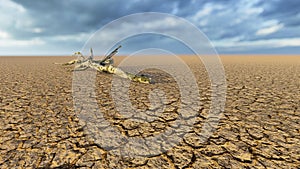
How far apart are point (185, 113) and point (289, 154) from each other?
63.7 inches

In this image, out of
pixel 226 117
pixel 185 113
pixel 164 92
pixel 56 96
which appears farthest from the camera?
pixel 164 92

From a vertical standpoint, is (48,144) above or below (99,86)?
below

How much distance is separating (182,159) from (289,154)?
4.06 feet

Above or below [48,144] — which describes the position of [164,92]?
above

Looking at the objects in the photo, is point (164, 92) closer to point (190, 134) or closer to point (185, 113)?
point (185, 113)

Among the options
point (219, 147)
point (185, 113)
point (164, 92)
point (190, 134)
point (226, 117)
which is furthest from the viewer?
point (164, 92)

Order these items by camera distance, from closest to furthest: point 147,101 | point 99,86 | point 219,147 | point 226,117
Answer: point 219,147 < point 226,117 < point 147,101 < point 99,86

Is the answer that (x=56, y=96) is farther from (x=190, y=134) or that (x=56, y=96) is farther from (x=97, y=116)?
(x=190, y=134)

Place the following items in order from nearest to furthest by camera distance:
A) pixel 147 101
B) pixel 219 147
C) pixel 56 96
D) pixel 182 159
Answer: pixel 182 159 → pixel 219 147 → pixel 147 101 → pixel 56 96

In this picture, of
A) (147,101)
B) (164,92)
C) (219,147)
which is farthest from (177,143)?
(164,92)

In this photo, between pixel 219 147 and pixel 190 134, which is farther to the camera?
pixel 190 134

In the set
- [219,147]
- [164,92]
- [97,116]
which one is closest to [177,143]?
[219,147]

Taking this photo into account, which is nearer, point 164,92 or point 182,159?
point 182,159

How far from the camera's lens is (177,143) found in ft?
7.64
